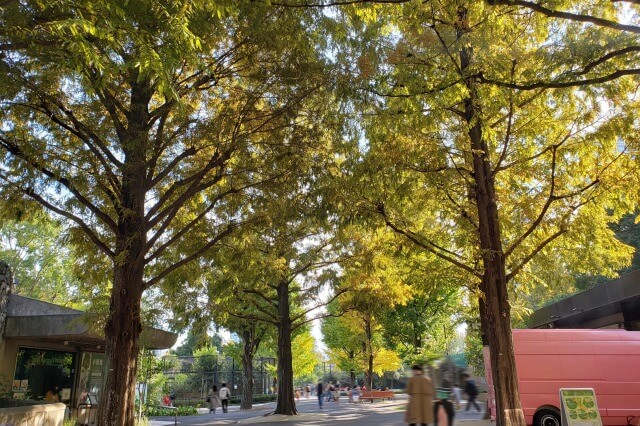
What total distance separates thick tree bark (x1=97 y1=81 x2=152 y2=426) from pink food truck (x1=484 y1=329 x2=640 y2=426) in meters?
9.99

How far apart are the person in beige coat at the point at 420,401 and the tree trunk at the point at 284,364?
37.2 ft

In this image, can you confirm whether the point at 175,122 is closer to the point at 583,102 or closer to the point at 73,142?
the point at 73,142

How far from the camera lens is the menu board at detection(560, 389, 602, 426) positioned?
27.3 feet

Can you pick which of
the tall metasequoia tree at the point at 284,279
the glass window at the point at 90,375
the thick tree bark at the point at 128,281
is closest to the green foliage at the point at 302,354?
the tall metasequoia tree at the point at 284,279

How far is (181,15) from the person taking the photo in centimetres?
494

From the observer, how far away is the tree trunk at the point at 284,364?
20.4 metres

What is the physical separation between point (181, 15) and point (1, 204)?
26.8ft

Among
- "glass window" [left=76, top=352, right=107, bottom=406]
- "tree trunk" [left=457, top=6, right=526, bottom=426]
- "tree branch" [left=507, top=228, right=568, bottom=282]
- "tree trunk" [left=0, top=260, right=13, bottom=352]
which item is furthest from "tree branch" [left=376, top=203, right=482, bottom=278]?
"glass window" [left=76, top=352, right=107, bottom=406]

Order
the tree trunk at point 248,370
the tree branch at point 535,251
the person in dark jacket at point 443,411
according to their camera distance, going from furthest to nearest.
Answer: the tree trunk at point 248,370, the person in dark jacket at point 443,411, the tree branch at point 535,251

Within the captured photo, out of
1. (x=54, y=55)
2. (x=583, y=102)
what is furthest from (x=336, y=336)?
(x=54, y=55)

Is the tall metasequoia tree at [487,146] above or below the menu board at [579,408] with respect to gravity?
above

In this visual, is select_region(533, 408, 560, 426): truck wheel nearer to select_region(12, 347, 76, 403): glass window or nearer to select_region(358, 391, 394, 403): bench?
select_region(12, 347, 76, 403): glass window

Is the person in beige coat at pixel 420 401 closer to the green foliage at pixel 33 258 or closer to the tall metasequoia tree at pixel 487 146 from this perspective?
the tall metasequoia tree at pixel 487 146

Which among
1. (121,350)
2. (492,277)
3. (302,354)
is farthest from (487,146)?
(302,354)
